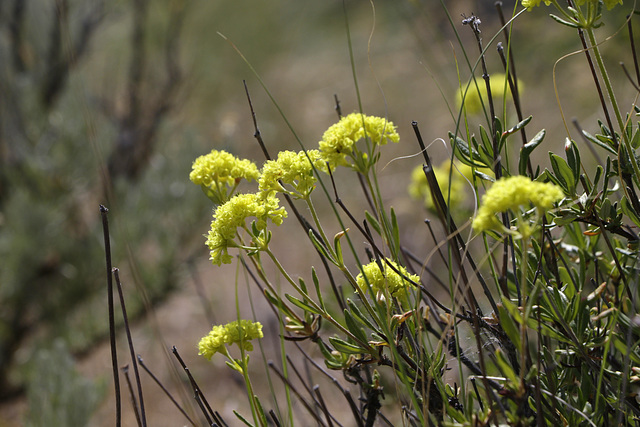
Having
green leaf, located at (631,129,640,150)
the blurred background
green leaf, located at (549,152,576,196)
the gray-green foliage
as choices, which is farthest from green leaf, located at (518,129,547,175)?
the gray-green foliage

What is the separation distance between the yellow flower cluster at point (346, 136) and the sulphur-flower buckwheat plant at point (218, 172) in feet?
0.49

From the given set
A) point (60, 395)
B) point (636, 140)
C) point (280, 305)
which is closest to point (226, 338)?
point (280, 305)

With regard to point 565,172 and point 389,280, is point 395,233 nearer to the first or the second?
point 389,280

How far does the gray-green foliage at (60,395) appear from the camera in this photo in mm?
1792

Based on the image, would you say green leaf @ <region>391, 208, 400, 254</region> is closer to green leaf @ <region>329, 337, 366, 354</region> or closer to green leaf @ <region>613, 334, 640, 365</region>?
green leaf @ <region>329, 337, 366, 354</region>

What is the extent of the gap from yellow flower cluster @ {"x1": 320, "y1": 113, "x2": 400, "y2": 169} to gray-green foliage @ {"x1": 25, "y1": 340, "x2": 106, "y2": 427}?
1461 mm

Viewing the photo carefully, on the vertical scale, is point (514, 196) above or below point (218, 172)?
below

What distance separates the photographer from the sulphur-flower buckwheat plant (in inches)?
33.4

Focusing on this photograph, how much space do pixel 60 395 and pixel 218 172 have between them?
1360 mm

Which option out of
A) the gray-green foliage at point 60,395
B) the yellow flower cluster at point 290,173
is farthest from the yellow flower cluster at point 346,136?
the gray-green foliage at point 60,395

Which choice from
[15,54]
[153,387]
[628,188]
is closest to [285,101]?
[15,54]

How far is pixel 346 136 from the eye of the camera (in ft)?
2.50

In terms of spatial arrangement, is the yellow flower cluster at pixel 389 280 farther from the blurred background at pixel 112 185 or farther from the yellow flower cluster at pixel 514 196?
the blurred background at pixel 112 185

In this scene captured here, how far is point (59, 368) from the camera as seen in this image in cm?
188
